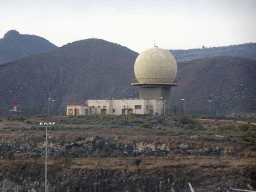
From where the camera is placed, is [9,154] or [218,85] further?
[218,85]

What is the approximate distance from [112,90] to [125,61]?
18208 mm

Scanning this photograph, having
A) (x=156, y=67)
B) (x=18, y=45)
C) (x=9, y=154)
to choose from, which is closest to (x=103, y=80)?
(x=156, y=67)

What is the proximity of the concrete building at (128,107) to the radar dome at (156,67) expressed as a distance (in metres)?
3.02

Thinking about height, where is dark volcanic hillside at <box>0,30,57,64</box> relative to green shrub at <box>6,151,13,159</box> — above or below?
above

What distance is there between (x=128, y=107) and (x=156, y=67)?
6444 millimetres

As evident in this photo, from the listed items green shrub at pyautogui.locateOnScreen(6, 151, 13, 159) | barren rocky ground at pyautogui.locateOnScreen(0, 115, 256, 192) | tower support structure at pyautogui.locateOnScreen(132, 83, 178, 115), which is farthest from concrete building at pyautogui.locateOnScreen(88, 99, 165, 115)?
green shrub at pyautogui.locateOnScreen(6, 151, 13, 159)

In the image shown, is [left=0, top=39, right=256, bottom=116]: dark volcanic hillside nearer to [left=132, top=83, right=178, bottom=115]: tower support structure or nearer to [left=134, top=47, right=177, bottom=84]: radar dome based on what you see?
[left=132, top=83, right=178, bottom=115]: tower support structure

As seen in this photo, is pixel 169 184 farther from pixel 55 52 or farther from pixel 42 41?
pixel 42 41

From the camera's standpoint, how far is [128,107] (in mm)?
45688

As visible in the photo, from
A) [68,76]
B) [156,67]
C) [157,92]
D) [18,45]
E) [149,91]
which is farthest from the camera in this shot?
[18,45]

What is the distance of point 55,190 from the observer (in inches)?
881

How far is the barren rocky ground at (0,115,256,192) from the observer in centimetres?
2186

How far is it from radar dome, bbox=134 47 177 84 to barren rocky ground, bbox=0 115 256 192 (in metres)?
19.9

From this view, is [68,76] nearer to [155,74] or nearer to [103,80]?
[103,80]
